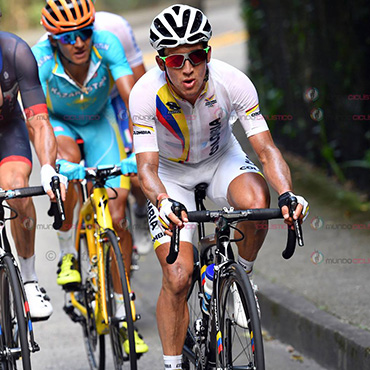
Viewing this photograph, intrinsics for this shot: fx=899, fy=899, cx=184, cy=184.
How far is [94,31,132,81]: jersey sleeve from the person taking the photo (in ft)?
21.9

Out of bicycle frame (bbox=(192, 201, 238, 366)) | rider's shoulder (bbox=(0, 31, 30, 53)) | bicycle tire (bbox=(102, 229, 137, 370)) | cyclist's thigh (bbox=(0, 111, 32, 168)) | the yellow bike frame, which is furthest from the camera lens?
the yellow bike frame

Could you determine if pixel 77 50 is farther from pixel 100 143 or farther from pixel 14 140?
pixel 14 140

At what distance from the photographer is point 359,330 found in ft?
19.9

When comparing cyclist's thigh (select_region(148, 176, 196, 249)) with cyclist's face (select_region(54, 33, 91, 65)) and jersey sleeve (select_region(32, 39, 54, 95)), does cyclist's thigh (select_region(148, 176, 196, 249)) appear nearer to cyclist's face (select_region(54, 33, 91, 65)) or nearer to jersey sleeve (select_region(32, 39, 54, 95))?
cyclist's face (select_region(54, 33, 91, 65))

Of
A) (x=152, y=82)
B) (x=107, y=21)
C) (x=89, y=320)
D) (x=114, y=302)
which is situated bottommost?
(x=89, y=320)

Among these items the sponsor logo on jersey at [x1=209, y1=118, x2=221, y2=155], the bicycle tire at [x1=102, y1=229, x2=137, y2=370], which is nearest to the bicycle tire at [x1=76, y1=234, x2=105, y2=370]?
the bicycle tire at [x1=102, y1=229, x2=137, y2=370]

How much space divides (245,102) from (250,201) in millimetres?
579

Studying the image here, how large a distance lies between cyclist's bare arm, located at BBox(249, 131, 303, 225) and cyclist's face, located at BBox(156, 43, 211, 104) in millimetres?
443

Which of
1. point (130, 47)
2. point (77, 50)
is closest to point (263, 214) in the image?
point (77, 50)

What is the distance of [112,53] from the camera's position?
21.9 feet

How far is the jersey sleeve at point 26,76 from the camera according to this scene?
18.4 ft

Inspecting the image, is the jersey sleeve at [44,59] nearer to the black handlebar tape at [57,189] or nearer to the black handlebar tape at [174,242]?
the black handlebar tape at [57,189]

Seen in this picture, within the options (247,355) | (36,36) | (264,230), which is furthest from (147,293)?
(36,36)

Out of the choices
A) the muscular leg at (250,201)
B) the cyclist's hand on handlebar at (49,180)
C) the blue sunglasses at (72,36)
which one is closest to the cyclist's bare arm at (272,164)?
the muscular leg at (250,201)
